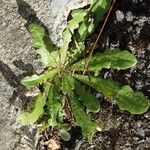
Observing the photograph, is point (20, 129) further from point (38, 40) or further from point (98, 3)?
point (98, 3)

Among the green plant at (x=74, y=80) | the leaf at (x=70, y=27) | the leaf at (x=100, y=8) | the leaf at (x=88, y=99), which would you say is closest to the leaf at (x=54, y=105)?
the green plant at (x=74, y=80)

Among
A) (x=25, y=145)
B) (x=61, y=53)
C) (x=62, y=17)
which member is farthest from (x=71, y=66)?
(x=25, y=145)

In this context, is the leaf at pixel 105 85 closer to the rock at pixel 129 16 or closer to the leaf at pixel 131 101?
the leaf at pixel 131 101

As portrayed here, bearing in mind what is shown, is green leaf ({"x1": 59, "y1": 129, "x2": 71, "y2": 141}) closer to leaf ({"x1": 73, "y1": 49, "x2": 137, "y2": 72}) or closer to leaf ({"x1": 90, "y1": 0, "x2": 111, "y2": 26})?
leaf ({"x1": 73, "y1": 49, "x2": 137, "y2": 72})

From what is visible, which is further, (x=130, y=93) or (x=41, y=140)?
(x=41, y=140)

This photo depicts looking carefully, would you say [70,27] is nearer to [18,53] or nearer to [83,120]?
[18,53]

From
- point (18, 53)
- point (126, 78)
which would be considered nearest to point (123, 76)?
point (126, 78)

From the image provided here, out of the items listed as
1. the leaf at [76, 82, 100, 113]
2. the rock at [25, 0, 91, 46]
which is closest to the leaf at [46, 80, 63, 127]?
the leaf at [76, 82, 100, 113]
